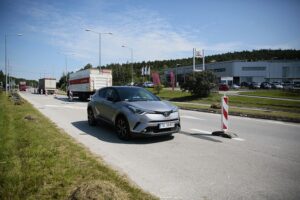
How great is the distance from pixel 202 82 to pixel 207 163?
2585 centimetres

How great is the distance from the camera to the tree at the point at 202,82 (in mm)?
30875

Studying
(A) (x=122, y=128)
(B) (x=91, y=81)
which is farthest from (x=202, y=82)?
(A) (x=122, y=128)

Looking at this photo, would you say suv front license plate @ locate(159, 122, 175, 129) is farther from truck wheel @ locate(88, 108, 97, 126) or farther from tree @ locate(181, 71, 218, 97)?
tree @ locate(181, 71, 218, 97)

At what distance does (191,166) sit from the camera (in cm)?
537

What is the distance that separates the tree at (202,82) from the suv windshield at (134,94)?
890 inches

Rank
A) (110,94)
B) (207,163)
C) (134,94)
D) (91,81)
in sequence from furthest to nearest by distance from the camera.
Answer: (91,81) → (110,94) → (134,94) → (207,163)

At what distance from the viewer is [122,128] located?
7859 mm

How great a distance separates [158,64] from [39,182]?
585ft

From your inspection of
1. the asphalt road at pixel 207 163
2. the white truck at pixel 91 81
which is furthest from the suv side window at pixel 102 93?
the white truck at pixel 91 81

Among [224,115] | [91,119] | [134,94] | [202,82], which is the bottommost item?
[91,119]

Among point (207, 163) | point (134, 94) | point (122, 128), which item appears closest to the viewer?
point (207, 163)

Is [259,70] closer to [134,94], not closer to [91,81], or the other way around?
[91,81]

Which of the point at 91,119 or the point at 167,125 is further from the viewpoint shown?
the point at 91,119

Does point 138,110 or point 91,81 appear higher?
point 91,81
